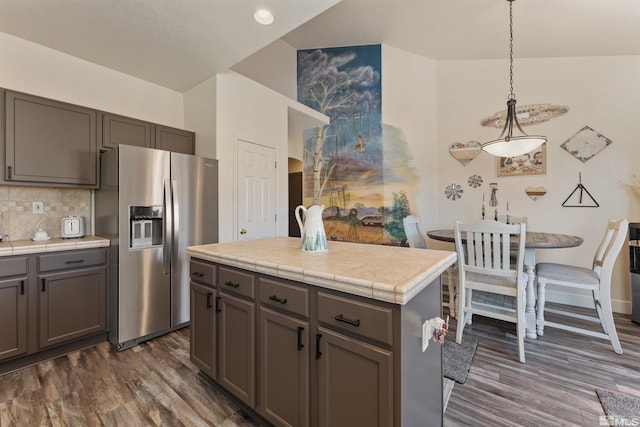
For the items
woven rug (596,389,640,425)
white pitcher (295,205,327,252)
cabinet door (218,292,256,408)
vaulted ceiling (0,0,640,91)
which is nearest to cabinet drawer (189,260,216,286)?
cabinet door (218,292,256,408)

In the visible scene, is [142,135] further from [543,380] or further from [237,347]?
[543,380]

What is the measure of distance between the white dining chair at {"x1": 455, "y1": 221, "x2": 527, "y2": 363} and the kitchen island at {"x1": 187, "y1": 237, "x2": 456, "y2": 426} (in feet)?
3.29

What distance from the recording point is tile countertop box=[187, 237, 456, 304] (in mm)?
1031

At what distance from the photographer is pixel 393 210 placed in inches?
161

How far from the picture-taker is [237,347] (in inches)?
61.8

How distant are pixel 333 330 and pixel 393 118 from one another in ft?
12.0

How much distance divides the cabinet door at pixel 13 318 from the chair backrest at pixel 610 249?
4555mm

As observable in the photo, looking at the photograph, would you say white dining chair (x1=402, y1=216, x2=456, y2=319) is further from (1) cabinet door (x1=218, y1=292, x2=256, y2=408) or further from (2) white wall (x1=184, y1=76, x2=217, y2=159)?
(2) white wall (x1=184, y1=76, x2=217, y2=159)

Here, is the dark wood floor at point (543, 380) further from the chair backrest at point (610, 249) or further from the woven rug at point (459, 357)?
the chair backrest at point (610, 249)

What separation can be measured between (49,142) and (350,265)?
277 cm

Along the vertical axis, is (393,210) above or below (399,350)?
above

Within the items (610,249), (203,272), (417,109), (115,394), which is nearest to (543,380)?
(610,249)

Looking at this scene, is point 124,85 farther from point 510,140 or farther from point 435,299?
point 510,140

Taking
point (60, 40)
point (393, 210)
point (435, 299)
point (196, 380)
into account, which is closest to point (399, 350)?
point (435, 299)
